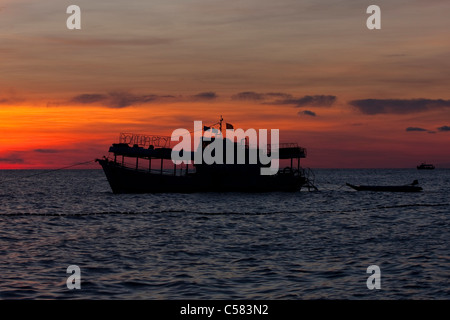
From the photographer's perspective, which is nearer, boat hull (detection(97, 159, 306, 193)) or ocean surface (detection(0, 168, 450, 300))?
ocean surface (detection(0, 168, 450, 300))

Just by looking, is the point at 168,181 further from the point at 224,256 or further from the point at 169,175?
the point at 224,256

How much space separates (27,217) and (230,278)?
31.1 metres

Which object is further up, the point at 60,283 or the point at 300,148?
the point at 300,148

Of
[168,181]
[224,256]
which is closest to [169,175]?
[168,181]

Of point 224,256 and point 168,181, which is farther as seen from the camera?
point 168,181

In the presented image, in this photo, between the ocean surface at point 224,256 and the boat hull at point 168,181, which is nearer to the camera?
the ocean surface at point 224,256

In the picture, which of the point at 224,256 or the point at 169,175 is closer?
the point at 224,256

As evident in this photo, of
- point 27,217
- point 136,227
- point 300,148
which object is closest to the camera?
point 136,227

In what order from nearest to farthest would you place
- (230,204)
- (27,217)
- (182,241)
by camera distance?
(182,241) → (27,217) → (230,204)

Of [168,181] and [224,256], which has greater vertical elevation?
[168,181]

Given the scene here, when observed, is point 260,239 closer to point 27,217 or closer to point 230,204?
point 27,217

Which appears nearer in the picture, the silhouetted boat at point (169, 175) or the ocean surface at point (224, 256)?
the ocean surface at point (224, 256)
